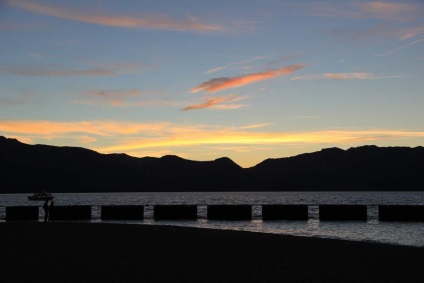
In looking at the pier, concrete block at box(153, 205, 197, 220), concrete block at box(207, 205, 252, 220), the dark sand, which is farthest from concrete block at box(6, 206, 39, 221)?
the dark sand

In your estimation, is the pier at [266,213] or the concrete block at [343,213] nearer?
the pier at [266,213]

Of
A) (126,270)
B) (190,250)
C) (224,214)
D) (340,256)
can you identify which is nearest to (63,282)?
(126,270)

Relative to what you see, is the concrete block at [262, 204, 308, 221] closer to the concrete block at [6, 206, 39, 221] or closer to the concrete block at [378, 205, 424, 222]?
the concrete block at [378, 205, 424, 222]

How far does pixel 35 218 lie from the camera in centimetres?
5231

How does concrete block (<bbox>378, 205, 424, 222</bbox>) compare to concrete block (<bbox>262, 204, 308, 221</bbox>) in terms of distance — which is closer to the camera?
concrete block (<bbox>262, 204, 308, 221</bbox>)

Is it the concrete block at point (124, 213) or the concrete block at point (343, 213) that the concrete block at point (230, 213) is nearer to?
the concrete block at point (343, 213)

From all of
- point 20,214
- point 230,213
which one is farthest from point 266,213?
point 20,214

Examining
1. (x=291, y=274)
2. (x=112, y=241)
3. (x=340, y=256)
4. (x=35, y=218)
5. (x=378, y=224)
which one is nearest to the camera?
(x=291, y=274)

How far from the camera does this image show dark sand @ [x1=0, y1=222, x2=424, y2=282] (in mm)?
14227

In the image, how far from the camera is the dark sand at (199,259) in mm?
14227

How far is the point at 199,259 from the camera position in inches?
691

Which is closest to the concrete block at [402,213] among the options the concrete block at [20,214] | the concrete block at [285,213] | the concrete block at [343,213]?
the concrete block at [343,213]

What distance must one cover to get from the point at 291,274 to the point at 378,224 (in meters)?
46.0

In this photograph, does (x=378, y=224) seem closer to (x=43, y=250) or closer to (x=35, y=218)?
(x=35, y=218)
